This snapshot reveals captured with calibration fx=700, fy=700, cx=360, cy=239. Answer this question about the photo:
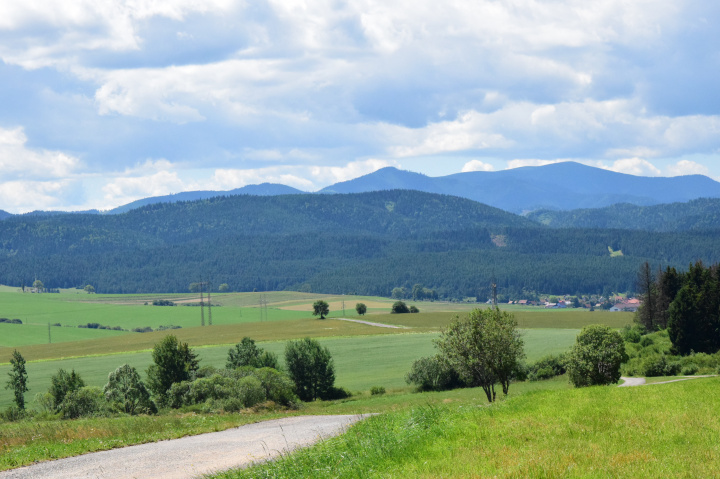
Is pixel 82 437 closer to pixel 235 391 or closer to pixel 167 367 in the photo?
pixel 235 391

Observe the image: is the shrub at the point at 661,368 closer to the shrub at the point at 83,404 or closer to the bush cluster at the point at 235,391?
the bush cluster at the point at 235,391

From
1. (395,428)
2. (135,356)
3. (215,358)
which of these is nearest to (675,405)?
(395,428)

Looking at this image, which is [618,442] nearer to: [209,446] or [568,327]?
[209,446]

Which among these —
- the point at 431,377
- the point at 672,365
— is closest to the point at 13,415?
the point at 431,377

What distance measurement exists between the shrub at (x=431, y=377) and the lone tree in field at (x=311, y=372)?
10.6 meters

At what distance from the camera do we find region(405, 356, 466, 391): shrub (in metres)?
84.9

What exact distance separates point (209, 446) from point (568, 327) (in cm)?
15063

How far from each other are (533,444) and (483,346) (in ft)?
123

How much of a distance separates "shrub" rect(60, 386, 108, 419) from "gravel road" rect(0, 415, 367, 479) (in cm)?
4624

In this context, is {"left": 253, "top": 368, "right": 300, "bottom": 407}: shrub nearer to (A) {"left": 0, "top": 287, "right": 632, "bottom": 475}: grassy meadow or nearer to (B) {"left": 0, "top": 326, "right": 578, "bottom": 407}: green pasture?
(A) {"left": 0, "top": 287, "right": 632, "bottom": 475}: grassy meadow

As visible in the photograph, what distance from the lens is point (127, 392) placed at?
7862 cm

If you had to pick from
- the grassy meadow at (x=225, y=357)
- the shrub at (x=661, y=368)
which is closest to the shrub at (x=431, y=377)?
the grassy meadow at (x=225, y=357)

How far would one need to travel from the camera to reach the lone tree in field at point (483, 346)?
52.3 meters

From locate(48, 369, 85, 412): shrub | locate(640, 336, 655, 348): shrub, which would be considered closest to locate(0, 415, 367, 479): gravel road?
locate(48, 369, 85, 412): shrub
